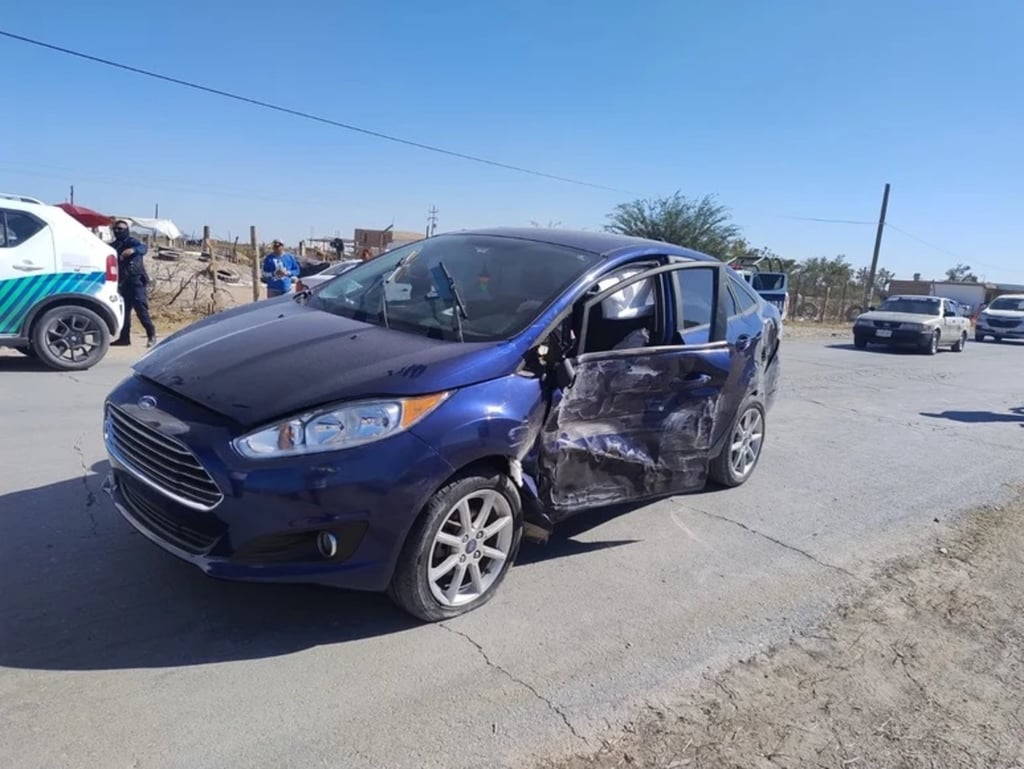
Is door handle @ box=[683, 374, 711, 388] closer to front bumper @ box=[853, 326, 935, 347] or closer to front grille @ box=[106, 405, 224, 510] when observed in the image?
front grille @ box=[106, 405, 224, 510]

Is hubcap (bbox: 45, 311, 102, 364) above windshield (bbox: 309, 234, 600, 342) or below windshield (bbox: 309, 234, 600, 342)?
below

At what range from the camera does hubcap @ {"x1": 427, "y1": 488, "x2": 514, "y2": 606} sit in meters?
3.28

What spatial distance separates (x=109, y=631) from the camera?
10.1 feet

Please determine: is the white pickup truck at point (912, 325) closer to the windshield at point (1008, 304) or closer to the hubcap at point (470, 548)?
the windshield at point (1008, 304)

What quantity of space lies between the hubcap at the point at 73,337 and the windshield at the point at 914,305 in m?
19.5

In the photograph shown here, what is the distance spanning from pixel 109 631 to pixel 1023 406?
12128mm

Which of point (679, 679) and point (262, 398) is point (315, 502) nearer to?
point (262, 398)

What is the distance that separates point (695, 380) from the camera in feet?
14.6

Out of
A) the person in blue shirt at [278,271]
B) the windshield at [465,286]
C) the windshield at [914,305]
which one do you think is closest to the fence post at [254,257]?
the person in blue shirt at [278,271]

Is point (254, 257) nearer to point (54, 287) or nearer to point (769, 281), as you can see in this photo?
point (54, 287)

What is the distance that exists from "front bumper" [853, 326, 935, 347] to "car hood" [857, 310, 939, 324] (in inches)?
10.2

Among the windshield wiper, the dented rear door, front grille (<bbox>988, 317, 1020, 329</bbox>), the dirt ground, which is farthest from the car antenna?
front grille (<bbox>988, 317, 1020, 329</bbox>)

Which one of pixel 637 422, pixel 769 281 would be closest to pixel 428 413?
pixel 637 422

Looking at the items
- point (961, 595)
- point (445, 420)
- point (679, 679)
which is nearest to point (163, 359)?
point (445, 420)
